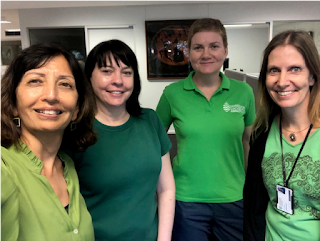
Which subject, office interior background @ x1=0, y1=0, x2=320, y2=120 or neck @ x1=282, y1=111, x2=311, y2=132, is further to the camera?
A: office interior background @ x1=0, y1=0, x2=320, y2=120

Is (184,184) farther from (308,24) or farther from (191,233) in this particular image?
(308,24)

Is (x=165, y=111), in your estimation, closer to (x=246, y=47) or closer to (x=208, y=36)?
(x=208, y=36)

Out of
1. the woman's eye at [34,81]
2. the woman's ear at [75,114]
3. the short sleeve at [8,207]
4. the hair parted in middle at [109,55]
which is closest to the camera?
the short sleeve at [8,207]

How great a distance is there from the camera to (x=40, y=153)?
3.15 feet

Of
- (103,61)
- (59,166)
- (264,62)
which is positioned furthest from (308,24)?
(59,166)

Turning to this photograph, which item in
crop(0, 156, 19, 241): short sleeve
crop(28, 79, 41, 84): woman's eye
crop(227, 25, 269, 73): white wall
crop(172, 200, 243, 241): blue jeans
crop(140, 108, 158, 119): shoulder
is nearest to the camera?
crop(0, 156, 19, 241): short sleeve

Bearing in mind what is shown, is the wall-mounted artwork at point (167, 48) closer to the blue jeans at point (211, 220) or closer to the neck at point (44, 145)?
the blue jeans at point (211, 220)

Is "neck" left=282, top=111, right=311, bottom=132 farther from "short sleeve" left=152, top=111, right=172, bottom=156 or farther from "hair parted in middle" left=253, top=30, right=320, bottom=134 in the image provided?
"short sleeve" left=152, top=111, right=172, bottom=156

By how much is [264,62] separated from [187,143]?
0.61 meters

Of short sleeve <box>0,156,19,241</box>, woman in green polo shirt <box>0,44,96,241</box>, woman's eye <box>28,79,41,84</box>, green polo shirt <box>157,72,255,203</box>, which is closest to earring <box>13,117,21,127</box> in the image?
woman in green polo shirt <box>0,44,96,241</box>

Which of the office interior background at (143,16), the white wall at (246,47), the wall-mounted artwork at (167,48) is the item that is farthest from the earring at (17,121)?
the white wall at (246,47)

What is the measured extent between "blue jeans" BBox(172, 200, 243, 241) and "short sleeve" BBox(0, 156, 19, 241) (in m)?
1.05

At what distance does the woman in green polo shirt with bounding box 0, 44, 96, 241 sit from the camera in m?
0.80

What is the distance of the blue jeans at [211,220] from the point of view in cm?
156
